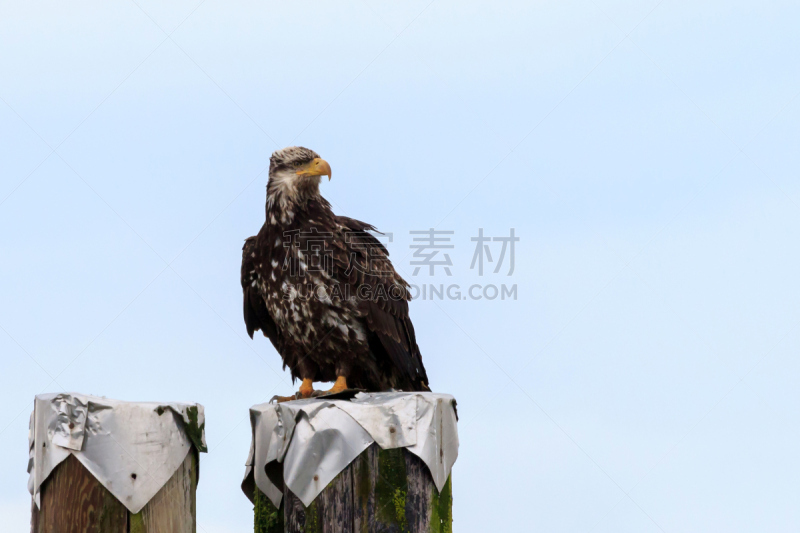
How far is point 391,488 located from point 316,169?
332 centimetres

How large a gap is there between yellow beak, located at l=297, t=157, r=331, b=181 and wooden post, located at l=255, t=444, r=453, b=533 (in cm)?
313

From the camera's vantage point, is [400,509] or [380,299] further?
[380,299]

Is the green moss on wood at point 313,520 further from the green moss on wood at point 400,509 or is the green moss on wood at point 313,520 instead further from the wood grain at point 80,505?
the wood grain at point 80,505

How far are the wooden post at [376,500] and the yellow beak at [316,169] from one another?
3.13m

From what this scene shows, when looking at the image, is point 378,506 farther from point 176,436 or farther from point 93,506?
point 93,506

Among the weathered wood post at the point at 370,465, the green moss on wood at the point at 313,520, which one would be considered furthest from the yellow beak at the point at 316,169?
the green moss on wood at the point at 313,520

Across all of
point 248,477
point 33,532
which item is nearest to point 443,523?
point 248,477

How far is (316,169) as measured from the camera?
21.7ft

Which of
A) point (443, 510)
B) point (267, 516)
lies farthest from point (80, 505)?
point (443, 510)

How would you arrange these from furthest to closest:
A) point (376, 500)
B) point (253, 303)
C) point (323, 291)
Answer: point (253, 303) < point (323, 291) < point (376, 500)

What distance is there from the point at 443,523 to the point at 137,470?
5.00 ft

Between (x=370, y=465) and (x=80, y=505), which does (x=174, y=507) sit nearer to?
(x=80, y=505)

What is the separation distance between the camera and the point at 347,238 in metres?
6.66

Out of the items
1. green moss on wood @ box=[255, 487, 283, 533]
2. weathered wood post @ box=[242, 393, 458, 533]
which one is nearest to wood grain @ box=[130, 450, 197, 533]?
green moss on wood @ box=[255, 487, 283, 533]
